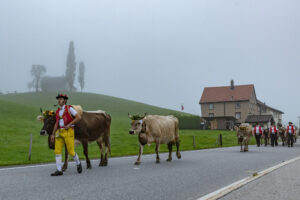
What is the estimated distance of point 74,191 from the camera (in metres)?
6.30

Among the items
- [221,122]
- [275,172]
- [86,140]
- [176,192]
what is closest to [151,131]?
[86,140]

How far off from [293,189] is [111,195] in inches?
141

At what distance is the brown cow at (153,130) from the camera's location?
1166 centimetres

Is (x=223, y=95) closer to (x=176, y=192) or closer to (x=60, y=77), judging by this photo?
(x=176, y=192)

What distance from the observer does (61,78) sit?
148875 mm

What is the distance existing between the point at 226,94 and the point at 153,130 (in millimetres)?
72228

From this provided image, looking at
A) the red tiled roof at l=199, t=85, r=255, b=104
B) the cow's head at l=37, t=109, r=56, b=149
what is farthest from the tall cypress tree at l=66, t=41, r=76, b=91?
the cow's head at l=37, t=109, r=56, b=149

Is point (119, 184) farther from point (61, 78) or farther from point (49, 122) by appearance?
point (61, 78)

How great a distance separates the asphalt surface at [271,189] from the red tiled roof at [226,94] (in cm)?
7349

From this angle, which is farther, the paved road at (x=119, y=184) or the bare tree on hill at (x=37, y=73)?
the bare tree on hill at (x=37, y=73)

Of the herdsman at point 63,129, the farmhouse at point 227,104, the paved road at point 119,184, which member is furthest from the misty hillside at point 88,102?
the paved road at point 119,184

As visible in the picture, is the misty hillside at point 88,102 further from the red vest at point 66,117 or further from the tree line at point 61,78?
the red vest at point 66,117

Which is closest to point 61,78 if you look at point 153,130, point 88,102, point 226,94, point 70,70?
point 70,70

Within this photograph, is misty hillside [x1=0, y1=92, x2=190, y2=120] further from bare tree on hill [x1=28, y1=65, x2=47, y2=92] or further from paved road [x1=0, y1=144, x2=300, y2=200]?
paved road [x1=0, y1=144, x2=300, y2=200]
